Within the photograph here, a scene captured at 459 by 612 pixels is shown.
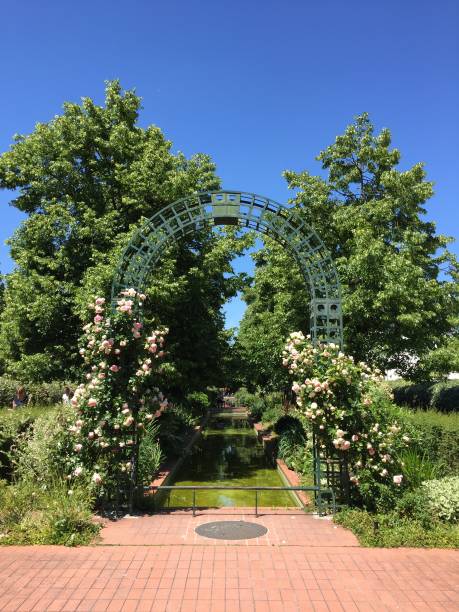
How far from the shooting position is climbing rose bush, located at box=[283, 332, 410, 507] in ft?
21.8

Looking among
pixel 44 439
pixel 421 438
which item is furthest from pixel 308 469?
pixel 44 439

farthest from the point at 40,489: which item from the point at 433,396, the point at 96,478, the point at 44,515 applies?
the point at 433,396

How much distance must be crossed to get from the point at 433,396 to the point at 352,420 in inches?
428

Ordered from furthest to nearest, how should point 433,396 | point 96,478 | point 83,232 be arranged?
point 433,396
point 83,232
point 96,478

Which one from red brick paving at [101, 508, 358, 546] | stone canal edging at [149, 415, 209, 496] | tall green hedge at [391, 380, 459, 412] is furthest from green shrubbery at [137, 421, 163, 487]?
tall green hedge at [391, 380, 459, 412]

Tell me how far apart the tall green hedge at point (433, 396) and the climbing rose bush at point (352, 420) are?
20.5 feet

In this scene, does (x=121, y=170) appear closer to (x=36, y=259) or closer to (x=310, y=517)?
(x=36, y=259)

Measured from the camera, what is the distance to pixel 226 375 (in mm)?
14641

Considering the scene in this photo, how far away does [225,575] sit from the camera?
4.98 m

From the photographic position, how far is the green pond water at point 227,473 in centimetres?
940

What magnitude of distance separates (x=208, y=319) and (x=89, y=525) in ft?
28.5

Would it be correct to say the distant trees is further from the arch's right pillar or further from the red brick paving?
the red brick paving

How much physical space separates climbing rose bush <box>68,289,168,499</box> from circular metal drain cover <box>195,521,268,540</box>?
142 cm

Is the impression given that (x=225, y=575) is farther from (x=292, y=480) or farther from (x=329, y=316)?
(x=292, y=480)
